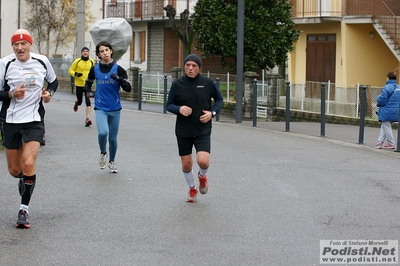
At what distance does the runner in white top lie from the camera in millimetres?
8164

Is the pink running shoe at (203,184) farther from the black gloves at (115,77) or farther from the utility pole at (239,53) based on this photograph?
the utility pole at (239,53)

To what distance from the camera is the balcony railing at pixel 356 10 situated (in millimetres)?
27547

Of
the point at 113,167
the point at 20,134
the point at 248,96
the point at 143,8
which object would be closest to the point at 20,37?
the point at 20,134

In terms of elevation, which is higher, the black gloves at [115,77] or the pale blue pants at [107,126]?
the black gloves at [115,77]

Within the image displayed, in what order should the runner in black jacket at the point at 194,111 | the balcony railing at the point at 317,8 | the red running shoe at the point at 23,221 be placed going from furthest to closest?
the balcony railing at the point at 317,8 < the runner in black jacket at the point at 194,111 < the red running shoe at the point at 23,221

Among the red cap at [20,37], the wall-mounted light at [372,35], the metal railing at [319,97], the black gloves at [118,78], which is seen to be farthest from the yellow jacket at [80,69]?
the wall-mounted light at [372,35]

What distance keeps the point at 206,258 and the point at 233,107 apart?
1907 centimetres

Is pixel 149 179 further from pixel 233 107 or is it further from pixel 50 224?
pixel 233 107

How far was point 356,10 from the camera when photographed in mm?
28922

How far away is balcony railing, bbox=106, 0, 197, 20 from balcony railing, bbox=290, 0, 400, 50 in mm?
13282

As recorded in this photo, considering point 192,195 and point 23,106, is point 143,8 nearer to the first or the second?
point 192,195

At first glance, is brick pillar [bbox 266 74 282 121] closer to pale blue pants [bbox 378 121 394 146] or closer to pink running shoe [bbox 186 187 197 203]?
pale blue pants [bbox 378 121 394 146]

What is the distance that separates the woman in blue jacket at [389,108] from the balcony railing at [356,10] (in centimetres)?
1068

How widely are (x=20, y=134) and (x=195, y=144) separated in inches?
83.7
